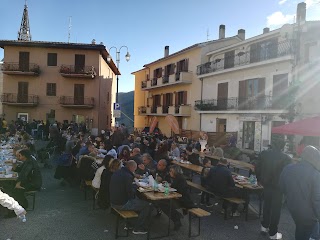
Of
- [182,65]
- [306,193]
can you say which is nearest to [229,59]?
[182,65]

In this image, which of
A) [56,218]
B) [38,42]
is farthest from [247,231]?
[38,42]

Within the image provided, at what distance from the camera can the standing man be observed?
264 inches

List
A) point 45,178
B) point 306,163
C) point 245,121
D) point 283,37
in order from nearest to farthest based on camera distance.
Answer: point 306,163 < point 45,178 < point 283,37 < point 245,121

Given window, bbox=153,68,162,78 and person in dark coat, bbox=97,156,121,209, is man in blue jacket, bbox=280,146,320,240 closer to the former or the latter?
person in dark coat, bbox=97,156,121,209

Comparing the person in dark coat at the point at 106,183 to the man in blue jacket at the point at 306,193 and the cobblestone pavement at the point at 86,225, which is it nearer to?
the cobblestone pavement at the point at 86,225

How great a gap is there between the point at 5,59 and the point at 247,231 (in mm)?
34051

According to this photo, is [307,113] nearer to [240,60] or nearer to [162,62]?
[240,60]

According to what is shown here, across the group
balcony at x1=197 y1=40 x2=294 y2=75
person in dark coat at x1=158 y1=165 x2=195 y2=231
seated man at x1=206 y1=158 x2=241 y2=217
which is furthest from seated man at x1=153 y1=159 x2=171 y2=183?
balcony at x1=197 y1=40 x2=294 y2=75

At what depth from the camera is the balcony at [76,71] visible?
109 feet

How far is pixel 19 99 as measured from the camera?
3328cm

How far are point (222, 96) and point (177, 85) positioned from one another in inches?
324

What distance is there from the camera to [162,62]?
130 feet

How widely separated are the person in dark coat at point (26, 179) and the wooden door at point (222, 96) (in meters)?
21.6

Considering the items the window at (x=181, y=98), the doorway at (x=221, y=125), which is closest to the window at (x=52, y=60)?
the window at (x=181, y=98)
